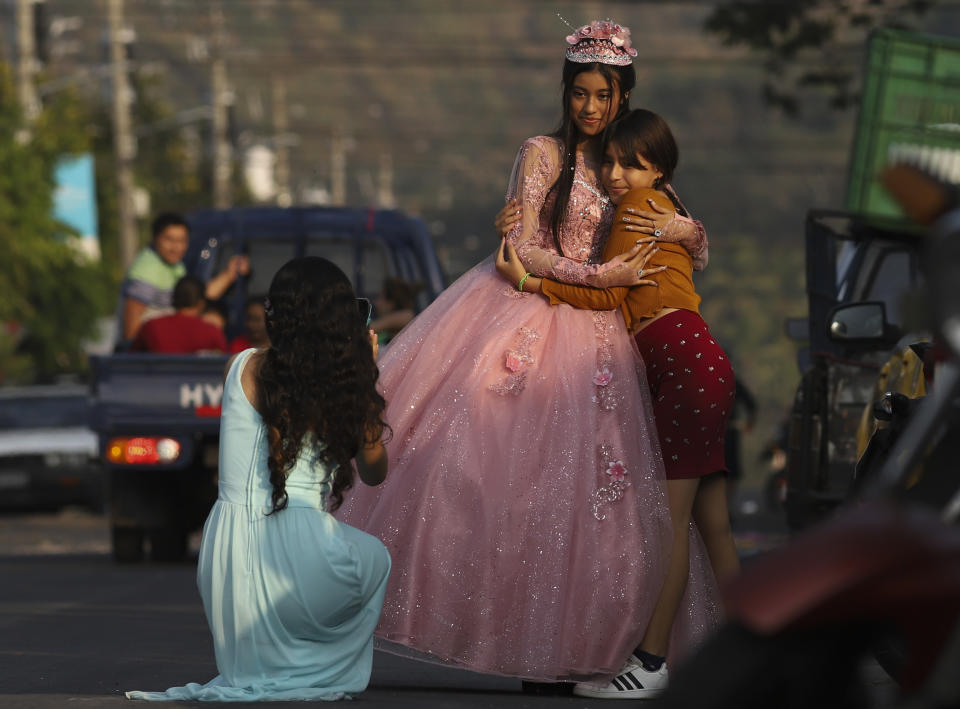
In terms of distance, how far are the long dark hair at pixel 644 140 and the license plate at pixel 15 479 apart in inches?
663

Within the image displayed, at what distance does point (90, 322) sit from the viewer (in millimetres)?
38594

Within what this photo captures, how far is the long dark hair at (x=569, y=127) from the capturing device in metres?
7.14

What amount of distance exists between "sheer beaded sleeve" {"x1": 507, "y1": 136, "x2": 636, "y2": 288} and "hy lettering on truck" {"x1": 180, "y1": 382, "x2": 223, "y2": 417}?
21.6 ft

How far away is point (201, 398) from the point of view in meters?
13.6

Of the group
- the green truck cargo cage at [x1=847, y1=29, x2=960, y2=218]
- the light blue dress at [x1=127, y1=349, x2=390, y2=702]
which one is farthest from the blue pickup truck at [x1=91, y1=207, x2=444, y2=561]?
the light blue dress at [x1=127, y1=349, x2=390, y2=702]

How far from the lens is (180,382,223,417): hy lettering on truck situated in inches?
534

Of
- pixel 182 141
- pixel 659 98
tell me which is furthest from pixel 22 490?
pixel 659 98

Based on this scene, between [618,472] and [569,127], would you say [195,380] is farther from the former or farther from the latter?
[618,472]

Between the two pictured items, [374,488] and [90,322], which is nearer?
[374,488]

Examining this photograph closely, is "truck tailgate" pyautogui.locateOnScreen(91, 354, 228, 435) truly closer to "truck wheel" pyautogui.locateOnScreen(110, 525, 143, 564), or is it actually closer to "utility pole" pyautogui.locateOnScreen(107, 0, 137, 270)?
"truck wheel" pyautogui.locateOnScreen(110, 525, 143, 564)

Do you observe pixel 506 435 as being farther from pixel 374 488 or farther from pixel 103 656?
pixel 103 656

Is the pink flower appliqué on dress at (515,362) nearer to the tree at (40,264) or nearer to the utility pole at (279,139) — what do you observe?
the tree at (40,264)

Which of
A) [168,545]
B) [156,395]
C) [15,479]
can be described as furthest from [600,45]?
[15,479]

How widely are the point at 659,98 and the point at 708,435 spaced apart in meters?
168
